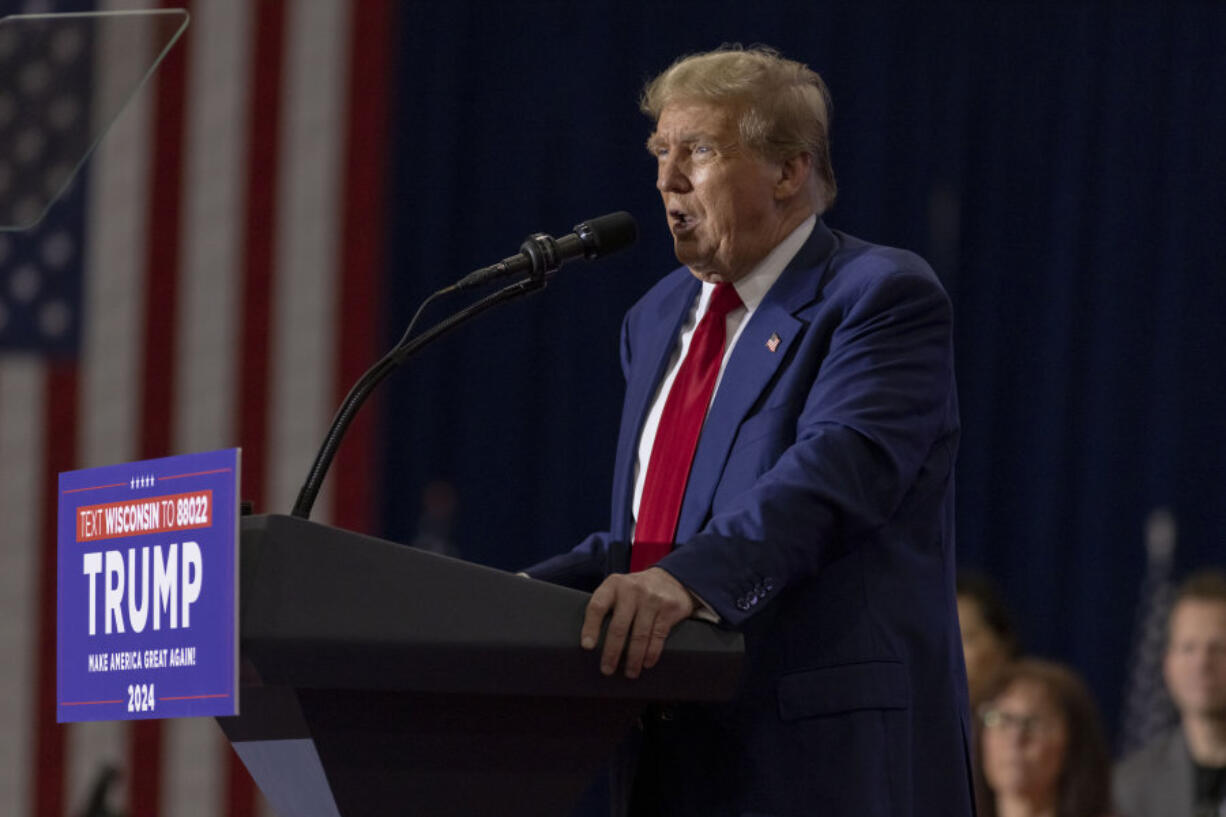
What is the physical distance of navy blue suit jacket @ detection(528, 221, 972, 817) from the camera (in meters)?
1.70

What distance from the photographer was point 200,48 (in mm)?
5469

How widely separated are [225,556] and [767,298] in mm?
754

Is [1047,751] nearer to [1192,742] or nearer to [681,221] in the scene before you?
[1192,742]

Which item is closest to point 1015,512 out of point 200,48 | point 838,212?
point 838,212

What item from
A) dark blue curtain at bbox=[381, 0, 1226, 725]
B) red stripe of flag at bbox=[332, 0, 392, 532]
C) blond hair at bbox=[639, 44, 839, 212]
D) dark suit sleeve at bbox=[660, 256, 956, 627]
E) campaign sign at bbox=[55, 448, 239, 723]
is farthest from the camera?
dark blue curtain at bbox=[381, 0, 1226, 725]

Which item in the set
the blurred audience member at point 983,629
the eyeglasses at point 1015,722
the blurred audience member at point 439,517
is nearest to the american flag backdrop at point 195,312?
the blurred audience member at point 439,517

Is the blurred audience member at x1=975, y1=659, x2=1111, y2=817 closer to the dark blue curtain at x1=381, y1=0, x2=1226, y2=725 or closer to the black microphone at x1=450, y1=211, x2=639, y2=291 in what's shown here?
the black microphone at x1=450, y1=211, x2=639, y2=291

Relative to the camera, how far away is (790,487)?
1.65 m

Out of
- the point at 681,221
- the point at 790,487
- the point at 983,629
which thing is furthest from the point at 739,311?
the point at 983,629

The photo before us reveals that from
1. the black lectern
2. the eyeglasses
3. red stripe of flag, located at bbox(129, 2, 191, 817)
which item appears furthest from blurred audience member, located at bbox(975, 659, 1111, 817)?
red stripe of flag, located at bbox(129, 2, 191, 817)

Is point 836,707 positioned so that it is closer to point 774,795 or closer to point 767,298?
point 774,795

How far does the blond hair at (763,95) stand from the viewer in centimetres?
194

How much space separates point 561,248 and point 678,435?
268mm

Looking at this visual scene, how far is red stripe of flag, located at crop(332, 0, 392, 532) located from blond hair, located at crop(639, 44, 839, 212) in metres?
3.69
